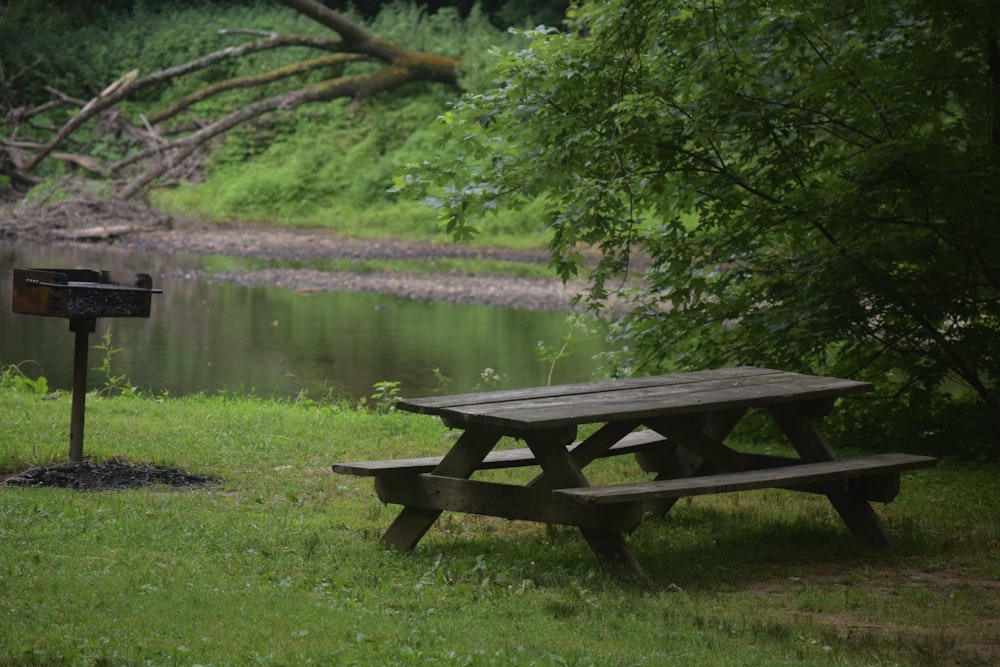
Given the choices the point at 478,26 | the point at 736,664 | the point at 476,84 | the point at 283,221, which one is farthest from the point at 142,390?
the point at 478,26

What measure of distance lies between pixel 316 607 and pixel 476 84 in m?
23.4

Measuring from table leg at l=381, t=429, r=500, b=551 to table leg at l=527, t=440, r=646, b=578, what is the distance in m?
0.29

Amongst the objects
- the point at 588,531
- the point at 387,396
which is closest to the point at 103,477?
the point at 588,531

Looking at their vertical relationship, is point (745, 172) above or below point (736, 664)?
above

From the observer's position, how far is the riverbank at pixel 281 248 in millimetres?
20797

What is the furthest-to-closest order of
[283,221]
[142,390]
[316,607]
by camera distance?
[283,221], [142,390], [316,607]

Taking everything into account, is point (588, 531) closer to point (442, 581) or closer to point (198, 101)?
point (442, 581)

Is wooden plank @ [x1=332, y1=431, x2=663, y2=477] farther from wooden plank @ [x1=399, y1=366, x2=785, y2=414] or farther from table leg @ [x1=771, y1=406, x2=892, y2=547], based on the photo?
table leg @ [x1=771, y1=406, x2=892, y2=547]

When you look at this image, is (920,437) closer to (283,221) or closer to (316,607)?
(316,607)

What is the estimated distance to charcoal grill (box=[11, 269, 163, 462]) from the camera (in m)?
6.92

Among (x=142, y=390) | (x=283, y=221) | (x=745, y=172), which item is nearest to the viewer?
(x=745, y=172)

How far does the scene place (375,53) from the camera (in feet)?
94.2

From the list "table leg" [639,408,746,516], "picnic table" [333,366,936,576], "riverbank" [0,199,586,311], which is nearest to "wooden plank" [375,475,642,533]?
"picnic table" [333,366,936,576]

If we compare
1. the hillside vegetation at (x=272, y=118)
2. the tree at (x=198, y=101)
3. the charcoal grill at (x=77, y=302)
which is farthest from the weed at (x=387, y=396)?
the tree at (x=198, y=101)
